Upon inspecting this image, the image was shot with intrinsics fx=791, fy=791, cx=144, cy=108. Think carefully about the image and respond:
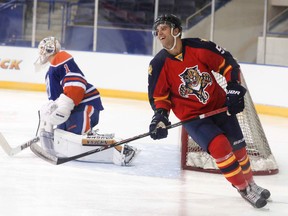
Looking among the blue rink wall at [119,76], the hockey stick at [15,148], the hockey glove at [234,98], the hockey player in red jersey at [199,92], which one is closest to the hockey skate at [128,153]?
the hockey stick at [15,148]

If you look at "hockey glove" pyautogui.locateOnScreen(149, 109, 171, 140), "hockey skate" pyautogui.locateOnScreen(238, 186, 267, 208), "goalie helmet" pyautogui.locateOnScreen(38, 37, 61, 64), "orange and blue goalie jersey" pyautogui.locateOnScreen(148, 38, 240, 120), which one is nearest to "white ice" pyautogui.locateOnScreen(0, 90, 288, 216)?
"hockey skate" pyautogui.locateOnScreen(238, 186, 267, 208)

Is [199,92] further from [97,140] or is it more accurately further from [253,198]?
[97,140]

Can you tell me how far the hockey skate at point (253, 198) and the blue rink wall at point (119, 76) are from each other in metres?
4.12

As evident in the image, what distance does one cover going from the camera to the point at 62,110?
472cm

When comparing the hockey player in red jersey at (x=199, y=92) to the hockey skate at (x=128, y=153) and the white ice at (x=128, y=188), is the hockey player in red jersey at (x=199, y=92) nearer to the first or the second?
the white ice at (x=128, y=188)

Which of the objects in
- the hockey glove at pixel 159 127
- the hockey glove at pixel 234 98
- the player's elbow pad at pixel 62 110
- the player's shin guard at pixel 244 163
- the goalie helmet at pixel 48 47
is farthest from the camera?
the goalie helmet at pixel 48 47

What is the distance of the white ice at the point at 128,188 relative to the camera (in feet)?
12.2

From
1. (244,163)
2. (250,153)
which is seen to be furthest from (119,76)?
(244,163)

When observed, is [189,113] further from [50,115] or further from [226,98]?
[50,115]

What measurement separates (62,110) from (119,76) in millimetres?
4318

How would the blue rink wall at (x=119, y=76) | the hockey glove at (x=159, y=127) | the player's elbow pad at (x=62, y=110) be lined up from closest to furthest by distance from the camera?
1. the hockey glove at (x=159, y=127)
2. the player's elbow pad at (x=62, y=110)
3. the blue rink wall at (x=119, y=76)

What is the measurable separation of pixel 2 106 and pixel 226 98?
4249 millimetres

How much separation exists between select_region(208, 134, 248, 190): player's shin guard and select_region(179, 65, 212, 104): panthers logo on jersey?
0.80 ft

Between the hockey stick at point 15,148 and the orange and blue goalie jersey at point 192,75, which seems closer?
the orange and blue goalie jersey at point 192,75
